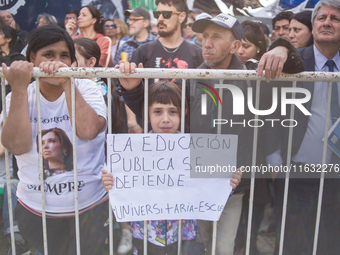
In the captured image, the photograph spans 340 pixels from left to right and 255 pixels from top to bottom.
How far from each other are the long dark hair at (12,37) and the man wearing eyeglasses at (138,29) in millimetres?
1266

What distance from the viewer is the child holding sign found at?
1.70m

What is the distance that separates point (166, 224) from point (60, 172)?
0.69 m

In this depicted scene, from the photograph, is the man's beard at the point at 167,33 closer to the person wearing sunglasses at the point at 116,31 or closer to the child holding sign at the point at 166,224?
the person wearing sunglasses at the point at 116,31

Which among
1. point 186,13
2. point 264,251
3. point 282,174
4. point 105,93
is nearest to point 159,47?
point 186,13

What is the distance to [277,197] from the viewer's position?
1.98m

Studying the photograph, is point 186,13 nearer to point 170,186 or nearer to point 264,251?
point 170,186

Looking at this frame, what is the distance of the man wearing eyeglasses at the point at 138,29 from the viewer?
10.9ft

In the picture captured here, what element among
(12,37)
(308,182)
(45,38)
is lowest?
(308,182)

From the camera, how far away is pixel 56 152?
1610 mm

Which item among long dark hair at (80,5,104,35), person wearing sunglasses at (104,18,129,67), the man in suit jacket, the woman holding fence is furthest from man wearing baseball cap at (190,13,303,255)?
long dark hair at (80,5,104,35)

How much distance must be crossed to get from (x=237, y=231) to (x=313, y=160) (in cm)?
72

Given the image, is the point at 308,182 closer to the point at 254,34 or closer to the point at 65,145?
the point at 65,145

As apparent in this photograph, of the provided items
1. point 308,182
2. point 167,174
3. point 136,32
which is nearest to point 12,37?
→ point 136,32

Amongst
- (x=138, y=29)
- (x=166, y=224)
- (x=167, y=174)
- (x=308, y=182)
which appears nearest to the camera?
(x=167, y=174)
